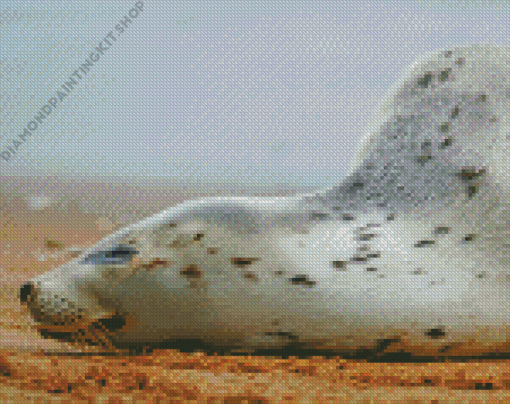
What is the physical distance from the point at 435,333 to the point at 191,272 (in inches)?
30.9

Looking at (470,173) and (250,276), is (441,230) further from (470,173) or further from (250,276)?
(250,276)

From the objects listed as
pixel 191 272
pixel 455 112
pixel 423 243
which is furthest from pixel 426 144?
pixel 191 272

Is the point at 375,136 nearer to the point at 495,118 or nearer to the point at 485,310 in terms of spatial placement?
the point at 495,118

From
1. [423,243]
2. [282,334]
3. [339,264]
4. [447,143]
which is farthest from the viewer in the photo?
[447,143]

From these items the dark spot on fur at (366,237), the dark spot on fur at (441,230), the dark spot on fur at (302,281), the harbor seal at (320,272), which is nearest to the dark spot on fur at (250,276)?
the harbor seal at (320,272)

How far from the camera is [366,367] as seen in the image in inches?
74.5

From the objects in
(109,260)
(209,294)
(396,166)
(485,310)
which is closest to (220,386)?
(209,294)

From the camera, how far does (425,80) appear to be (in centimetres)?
256

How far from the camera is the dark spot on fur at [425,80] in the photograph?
2545 mm

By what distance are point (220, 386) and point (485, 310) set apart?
0.99 m

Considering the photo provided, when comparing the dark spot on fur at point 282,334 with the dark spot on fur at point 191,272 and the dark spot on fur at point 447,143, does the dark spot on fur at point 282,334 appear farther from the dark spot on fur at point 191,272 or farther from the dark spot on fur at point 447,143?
the dark spot on fur at point 447,143

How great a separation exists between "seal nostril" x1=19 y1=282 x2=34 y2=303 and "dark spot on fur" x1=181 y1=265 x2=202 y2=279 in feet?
1.61

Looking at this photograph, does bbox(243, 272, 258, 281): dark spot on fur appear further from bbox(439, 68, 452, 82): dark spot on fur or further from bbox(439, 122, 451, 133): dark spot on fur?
bbox(439, 68, 452, 82): dark spot on fur

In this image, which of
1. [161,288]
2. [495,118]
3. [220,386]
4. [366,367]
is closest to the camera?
[220,386]
